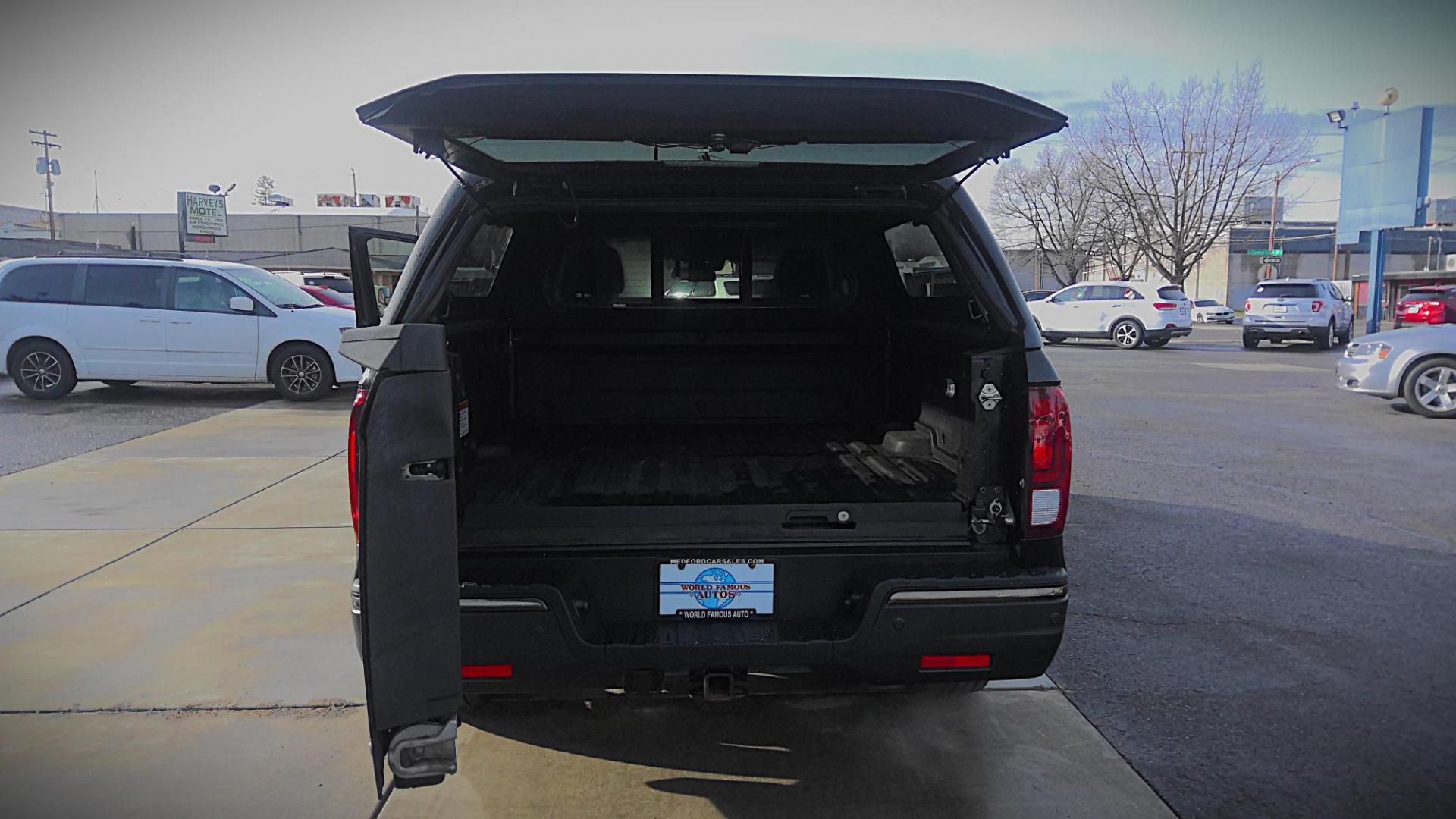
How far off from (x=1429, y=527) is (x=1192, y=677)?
367cm

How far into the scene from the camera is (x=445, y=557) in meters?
2.20

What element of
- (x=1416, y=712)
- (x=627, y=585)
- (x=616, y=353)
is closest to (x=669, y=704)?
(x=627, y=585)

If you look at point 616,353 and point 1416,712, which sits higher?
point 616,353

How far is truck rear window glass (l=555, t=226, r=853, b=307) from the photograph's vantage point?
179 inches

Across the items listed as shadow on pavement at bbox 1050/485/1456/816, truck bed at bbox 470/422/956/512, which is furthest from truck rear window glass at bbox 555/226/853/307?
shadow on pavement at bbox 1050/485/1456/816

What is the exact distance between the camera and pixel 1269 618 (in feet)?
15.3

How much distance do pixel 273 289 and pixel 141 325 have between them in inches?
63.2

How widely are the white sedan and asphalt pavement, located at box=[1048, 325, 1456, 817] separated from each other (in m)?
42.7

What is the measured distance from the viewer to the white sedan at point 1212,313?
4850cm

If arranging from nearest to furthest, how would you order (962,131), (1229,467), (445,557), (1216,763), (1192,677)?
(445,557) < (962,131) < (1216,763) < (1192,677) < (1229,467)

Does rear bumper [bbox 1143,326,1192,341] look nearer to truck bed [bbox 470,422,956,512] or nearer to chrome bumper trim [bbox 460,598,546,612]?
truck bed [bbox 470,422,956,512]

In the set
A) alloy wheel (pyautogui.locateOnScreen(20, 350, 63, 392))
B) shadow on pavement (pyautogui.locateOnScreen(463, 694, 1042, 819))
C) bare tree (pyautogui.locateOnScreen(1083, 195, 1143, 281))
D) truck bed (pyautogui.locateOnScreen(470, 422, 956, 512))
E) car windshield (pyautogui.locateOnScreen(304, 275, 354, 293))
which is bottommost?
shadow on pavement (pyautogui.locateOnScreen(463, 694, 1042, 819))

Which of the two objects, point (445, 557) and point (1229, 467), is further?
point (1229, 467)

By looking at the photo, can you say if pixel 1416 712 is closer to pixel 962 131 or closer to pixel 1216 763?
pixel 1216 763
